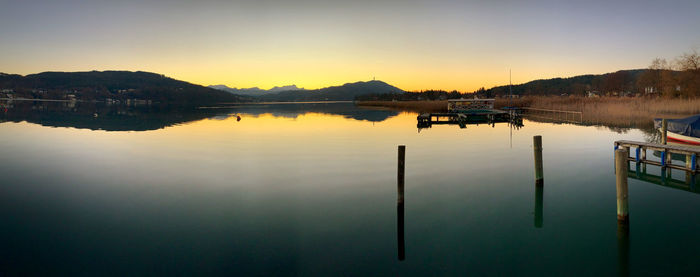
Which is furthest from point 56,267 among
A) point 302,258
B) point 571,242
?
point 571,242

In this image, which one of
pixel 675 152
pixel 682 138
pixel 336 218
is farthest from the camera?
pixel 682 138

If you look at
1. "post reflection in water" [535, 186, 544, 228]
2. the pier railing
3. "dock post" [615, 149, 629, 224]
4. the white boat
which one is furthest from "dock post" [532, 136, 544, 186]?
the pier railing

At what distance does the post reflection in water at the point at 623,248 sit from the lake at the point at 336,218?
49 millimetres

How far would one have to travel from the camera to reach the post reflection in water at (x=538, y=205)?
1256 cm

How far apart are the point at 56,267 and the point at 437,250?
983cm

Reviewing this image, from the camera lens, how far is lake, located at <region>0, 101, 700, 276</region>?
974 centimetres

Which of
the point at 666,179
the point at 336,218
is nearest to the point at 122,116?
the point at 336,218

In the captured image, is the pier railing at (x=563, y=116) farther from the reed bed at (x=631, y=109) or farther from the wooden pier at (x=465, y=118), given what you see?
the wooden pier at (x=465, y=118)

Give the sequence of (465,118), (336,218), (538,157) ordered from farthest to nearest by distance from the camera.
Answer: (465,118) → (538,157) → (336,218)

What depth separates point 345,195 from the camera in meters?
15.9

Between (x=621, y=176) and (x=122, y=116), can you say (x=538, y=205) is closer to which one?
(x=621, y=176)

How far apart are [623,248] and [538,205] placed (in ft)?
13.5

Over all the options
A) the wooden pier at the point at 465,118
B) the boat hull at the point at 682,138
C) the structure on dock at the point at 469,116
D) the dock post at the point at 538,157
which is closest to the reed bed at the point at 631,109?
the structure on dock at the point at 469,116

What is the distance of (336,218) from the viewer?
13.2 m
